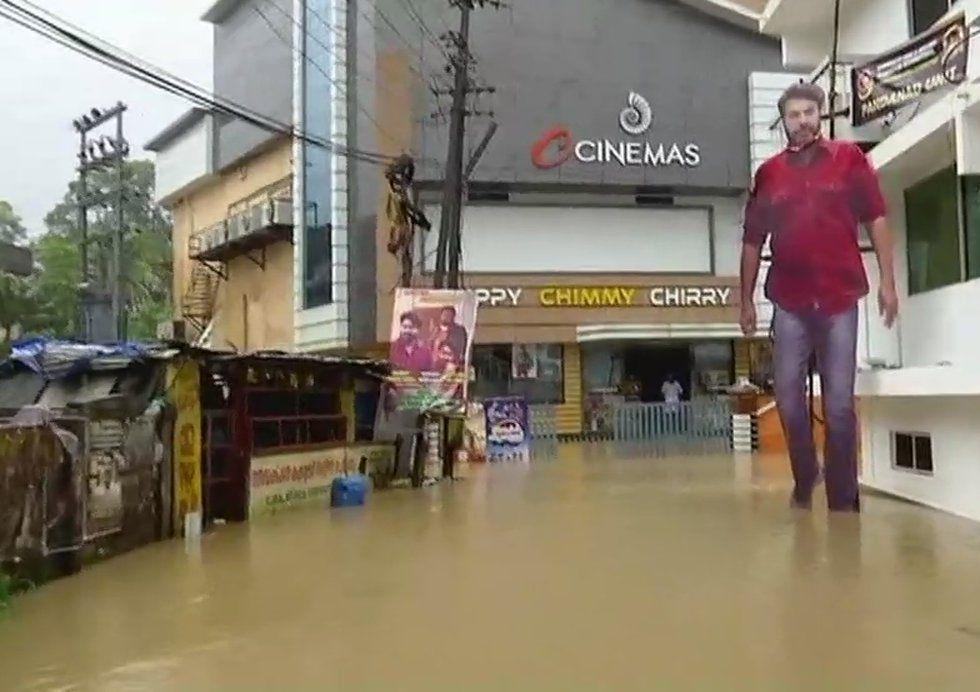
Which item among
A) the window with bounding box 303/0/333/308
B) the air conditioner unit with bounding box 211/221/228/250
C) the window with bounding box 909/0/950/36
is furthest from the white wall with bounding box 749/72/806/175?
the window with bounding box 909/0/950/36

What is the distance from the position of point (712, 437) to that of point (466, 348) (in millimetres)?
11106

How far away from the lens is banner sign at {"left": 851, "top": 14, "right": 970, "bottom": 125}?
10.1 m

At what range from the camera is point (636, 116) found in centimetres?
3011

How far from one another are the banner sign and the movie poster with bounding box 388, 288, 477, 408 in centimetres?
742

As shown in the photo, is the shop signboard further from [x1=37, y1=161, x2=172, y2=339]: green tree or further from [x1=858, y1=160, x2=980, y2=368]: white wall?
[x1=37, y1=161, x2=172, y2=339]: green tree

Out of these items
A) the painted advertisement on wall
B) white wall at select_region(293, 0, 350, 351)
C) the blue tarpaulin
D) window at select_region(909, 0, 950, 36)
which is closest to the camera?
the blue tarpaulin

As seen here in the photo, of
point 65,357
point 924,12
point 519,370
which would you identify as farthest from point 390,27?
point 65,357

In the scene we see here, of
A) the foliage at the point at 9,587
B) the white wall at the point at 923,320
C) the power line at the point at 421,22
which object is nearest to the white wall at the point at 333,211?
the power line at the point at 421,22

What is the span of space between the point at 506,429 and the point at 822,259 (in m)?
14.0

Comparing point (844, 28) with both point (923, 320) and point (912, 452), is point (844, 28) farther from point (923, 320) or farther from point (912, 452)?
point (912, 452)

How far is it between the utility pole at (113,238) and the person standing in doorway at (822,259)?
16.0 m

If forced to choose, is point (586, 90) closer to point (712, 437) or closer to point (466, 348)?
point (712, 437)

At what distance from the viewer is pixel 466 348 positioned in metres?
18.0

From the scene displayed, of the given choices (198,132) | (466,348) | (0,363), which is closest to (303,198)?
(198,132)
